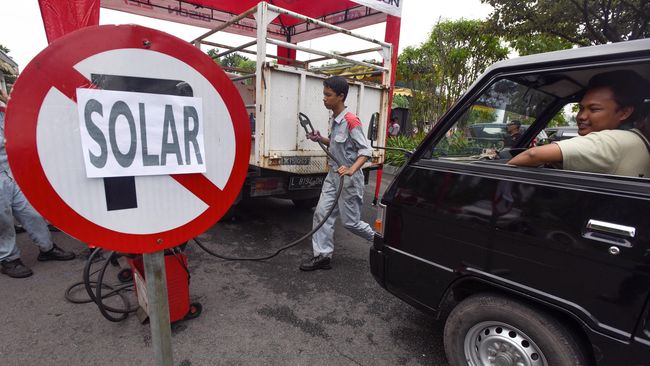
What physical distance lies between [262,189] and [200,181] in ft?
10.0

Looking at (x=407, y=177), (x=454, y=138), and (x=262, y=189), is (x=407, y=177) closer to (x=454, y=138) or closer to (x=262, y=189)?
(x=454, y=138)

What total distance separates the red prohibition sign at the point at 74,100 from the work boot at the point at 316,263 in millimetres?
2457

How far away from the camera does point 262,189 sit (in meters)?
4.11

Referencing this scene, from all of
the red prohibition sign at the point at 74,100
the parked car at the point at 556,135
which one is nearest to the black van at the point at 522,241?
the parked car at the point at 556,135

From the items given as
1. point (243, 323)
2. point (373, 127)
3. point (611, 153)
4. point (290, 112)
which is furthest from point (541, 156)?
point (373, 127)

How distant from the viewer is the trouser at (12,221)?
121 inches

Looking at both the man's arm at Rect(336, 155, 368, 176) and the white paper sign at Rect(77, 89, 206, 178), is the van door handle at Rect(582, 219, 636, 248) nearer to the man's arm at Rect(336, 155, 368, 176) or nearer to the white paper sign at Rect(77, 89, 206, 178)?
the white paper sign at Rect(77, 89, 206, 178)

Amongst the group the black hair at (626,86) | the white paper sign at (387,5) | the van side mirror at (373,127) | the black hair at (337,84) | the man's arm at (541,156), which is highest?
the white paper sign at (387,5)

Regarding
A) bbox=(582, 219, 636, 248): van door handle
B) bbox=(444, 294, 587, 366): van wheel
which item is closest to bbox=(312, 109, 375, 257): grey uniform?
bbox=(444, 294, 587, 366): van wheel

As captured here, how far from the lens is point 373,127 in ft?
14.8

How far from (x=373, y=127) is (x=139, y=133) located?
383 cm

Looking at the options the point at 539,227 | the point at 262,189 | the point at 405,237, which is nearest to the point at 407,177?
the point at 405,237

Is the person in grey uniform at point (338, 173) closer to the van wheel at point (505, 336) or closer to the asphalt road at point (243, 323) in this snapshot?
the asphalt road at point (243, 323)

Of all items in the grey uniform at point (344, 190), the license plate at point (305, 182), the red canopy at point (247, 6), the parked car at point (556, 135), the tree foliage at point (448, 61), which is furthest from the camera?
the tree foliage at point (448, 61)
